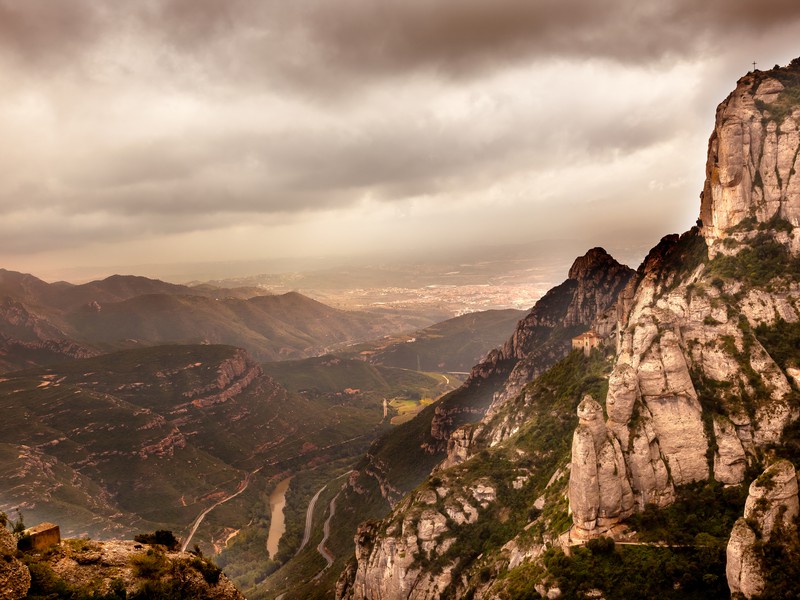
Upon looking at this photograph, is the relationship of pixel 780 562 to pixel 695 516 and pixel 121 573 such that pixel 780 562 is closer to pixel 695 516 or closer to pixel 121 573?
pixel 695 516

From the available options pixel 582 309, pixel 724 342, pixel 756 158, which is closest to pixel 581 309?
pixel 582 309

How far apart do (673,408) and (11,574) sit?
68.3 meters

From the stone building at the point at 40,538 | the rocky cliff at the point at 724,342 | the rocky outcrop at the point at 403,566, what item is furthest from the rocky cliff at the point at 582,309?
the stone building at the point at 40,538

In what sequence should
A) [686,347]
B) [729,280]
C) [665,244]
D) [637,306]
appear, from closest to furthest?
[686,347] < [729,280] < [637,306] < [665,244]

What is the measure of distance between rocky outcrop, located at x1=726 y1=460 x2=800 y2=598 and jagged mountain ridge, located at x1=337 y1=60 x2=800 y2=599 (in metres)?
4.50

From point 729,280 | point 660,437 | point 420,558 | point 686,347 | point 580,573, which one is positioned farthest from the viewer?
point 420,558

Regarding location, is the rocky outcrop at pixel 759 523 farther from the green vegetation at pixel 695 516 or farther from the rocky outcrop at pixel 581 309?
the rocky outcrop at pixel 581 309

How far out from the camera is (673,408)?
68.6 meters

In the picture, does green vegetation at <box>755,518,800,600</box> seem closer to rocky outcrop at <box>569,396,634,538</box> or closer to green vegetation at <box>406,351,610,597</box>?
rocky outcrop at <box>569,396,634,538</box>

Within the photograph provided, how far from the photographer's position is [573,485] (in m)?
67.4

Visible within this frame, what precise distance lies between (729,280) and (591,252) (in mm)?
116851

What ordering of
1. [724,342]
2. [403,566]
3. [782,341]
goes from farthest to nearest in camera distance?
[403,566] < [724,342] < [782,341]

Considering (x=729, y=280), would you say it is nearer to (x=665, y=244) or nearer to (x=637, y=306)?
(x=637, y=306)

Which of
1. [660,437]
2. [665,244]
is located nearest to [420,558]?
[660,437]
